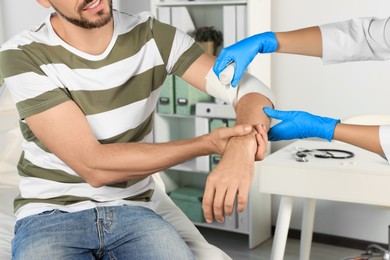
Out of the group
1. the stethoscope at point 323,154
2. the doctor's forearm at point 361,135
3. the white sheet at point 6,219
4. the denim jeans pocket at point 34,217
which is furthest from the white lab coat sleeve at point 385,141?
the white sheet at point 6,219

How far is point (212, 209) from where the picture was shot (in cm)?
120

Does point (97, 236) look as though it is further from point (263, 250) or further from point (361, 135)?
point (263, 250)

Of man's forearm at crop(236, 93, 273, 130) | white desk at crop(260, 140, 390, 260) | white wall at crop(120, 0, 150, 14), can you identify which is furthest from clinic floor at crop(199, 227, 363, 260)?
man's forearm at crop(236, 93, 273, 130)

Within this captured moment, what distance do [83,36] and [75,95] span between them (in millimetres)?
156

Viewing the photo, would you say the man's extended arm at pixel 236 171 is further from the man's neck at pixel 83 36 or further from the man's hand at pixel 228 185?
the man's neck at pixel 83 36

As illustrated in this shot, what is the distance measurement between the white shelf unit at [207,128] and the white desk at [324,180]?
74 cm

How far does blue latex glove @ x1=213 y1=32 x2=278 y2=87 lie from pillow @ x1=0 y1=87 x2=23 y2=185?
3.32 feet

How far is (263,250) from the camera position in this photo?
3051 mm

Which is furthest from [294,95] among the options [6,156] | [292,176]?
[6,156]

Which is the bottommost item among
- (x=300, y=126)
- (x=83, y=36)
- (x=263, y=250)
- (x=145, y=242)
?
(x=263, y=250)

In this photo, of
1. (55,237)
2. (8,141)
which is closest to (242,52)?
(55,237)

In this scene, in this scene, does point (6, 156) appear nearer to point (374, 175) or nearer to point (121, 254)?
point (121, 254)

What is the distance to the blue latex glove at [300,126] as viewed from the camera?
1536mm

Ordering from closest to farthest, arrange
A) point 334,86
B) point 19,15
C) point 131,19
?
point 131,19
point 334,86
point 19,15
